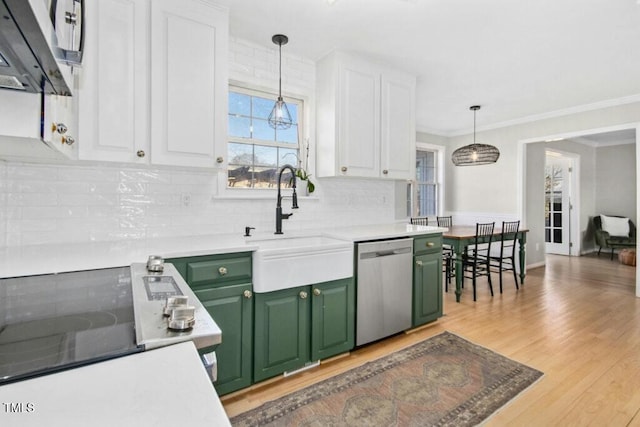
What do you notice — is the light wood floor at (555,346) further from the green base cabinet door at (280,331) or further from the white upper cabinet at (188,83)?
the white upper cabinet at (188,83)

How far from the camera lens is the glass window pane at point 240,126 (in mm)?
2736

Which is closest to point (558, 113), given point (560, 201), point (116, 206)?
point (560, 201)

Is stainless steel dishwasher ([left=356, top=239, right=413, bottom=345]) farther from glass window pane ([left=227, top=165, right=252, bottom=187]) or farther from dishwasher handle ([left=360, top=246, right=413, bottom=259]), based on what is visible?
glass window pane ([left=227, top=165, right=252, bottom=187])

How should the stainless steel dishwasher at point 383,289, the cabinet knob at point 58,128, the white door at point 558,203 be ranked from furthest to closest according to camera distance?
the white door at point 558,203
the stainless steel dishwasher at point 383,289
the cabinet knob at point 58,128

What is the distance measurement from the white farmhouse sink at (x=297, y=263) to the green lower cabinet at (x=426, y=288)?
2.58 feet

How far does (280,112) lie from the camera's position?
2.69 m

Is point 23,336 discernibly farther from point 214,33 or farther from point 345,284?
point 214,33

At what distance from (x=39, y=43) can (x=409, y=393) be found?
2295 millimetres

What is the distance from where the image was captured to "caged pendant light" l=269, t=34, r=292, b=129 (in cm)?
264

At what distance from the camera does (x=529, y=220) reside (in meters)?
5.28

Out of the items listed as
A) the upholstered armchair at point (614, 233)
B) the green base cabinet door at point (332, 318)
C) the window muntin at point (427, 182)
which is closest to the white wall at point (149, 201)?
the green base cabinet door at point (332, 318)

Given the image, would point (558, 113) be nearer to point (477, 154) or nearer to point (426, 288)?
point (477, 154)

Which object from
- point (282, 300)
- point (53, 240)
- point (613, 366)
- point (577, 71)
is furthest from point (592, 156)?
point (53, 240)

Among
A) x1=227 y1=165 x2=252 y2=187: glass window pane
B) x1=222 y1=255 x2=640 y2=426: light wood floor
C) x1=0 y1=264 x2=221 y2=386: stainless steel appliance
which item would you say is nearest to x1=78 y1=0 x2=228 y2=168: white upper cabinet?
x1=227 y1=165 x2=252 y2=187: glass window pane
